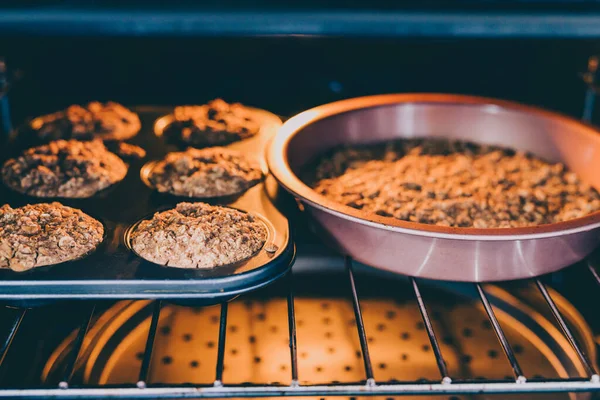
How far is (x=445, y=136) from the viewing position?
1.92 meters

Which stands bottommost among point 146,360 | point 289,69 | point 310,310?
point 310,310

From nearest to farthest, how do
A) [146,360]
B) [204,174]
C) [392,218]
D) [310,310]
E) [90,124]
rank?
[146,360] → [392,218] → [204,174] → [310,310] → [90,124]

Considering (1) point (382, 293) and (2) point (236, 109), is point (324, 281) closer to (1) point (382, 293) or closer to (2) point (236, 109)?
(1) point (382, 293)

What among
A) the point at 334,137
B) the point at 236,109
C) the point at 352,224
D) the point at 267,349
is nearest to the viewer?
the point at 352,224

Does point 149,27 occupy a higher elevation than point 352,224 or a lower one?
higher

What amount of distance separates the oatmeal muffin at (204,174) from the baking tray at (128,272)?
4 centimetres

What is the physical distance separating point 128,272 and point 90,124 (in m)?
0.85

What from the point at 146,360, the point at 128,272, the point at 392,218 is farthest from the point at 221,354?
the point at 392,218

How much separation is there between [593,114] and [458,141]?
1.79 feet

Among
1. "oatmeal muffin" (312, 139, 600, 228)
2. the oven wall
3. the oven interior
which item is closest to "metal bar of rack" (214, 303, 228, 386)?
the oven interior

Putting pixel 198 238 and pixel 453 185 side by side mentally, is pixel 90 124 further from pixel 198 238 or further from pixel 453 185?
pixel 453 185

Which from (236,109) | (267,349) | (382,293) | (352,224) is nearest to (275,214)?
(352,224)

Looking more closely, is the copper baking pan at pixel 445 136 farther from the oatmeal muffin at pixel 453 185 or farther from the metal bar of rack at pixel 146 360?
the metal bar of rack at pixel 146 360

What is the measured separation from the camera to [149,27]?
1.04 metres
